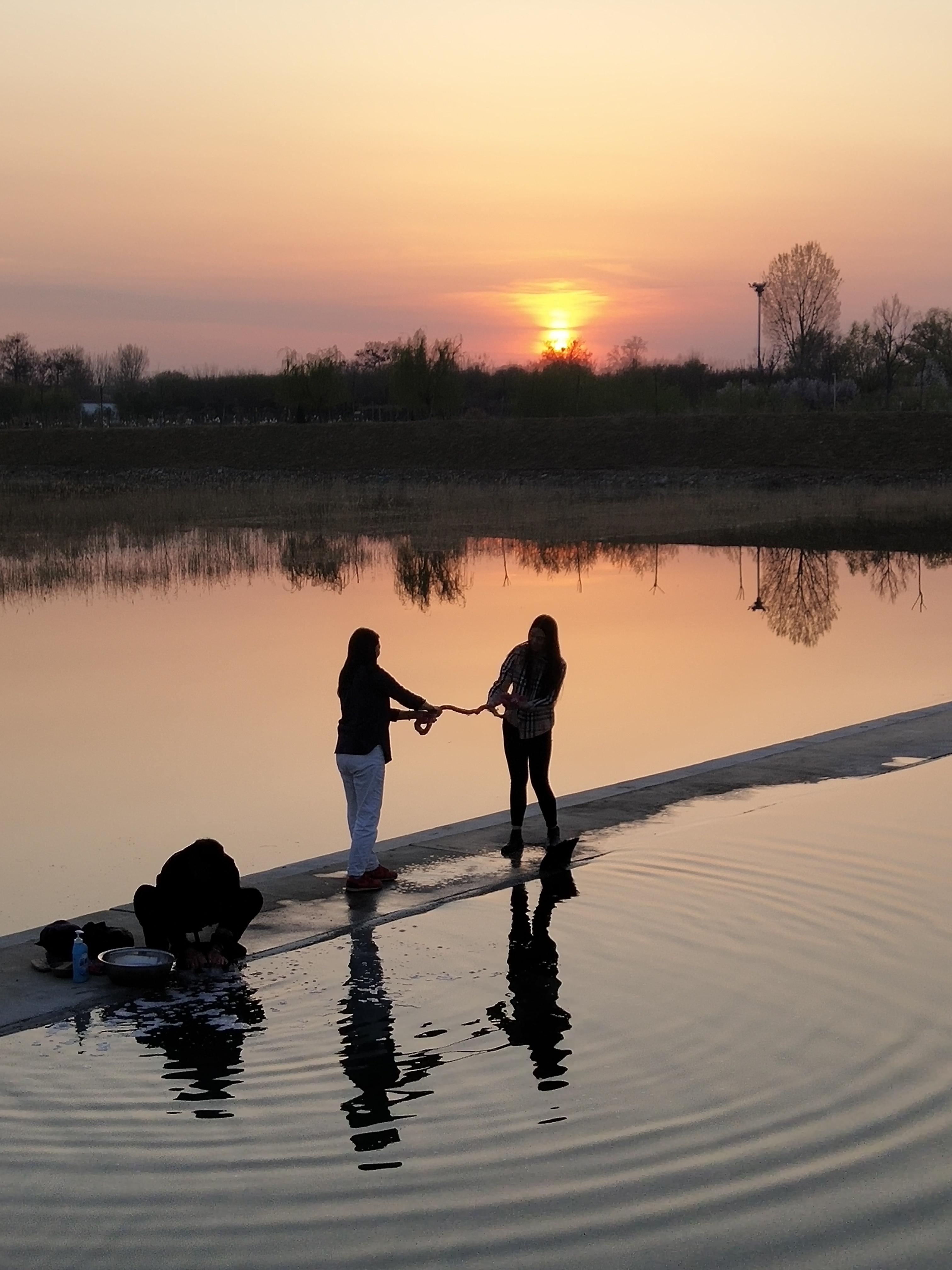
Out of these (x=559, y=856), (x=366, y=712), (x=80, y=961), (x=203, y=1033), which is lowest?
(x=203, y=1033)

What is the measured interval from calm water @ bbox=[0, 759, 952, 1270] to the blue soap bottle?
0.44 metres

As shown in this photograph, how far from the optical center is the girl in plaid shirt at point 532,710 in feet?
36.9

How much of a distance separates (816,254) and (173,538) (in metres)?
76.3

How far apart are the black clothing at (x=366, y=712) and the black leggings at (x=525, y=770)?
4.32ft

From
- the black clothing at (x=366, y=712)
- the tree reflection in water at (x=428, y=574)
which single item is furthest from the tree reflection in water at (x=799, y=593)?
the black clothing at (x=366, y=712)

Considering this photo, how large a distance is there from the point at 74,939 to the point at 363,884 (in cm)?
215

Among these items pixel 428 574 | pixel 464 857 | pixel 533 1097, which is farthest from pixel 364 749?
pixel 428 574

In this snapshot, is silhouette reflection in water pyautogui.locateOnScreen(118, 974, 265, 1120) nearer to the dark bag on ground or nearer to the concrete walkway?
the concrete walkway

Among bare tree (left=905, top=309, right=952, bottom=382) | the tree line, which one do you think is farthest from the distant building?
bare tree (left=905, top=309, right=952, bottom=382)

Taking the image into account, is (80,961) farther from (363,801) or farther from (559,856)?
(559,856)

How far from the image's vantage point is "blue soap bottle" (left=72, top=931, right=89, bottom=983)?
26.9ft

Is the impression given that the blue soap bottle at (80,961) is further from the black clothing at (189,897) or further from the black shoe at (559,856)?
the black shoe at (559,856)

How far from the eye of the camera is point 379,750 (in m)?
10.2

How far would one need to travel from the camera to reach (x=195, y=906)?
8.44 metres
